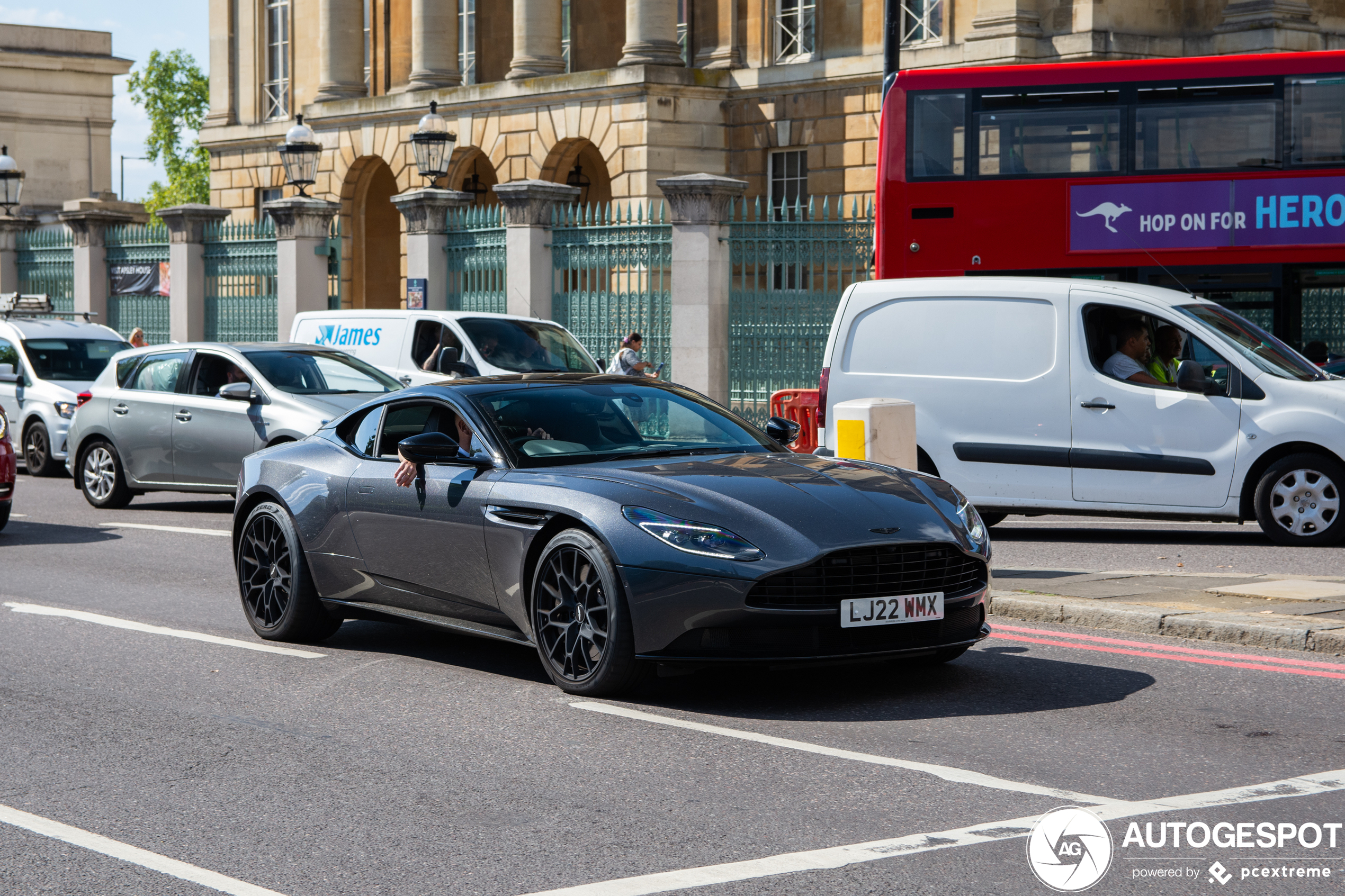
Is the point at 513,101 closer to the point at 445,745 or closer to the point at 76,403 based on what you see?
the point at 76,403

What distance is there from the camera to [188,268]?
104 feet

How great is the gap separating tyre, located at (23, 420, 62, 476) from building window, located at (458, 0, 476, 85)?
73.0ft

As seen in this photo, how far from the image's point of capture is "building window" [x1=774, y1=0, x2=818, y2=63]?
115 ft

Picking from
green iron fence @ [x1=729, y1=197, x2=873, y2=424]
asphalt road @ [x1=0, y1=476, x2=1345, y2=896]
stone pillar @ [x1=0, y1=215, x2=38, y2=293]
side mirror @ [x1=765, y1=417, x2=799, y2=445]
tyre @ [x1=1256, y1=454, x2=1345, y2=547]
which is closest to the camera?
asphalt road @ [x1=0, y1=476, x2=1345, y2=896]

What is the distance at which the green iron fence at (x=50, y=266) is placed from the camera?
35562mm

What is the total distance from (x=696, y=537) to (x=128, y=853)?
8.14 feet

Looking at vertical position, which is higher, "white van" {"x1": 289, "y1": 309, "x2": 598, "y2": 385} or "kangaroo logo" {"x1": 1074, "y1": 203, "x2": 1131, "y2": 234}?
"kangaroo logo" {"x1": 1074, "y1": 203, "x2": 1131, "y2": 234}

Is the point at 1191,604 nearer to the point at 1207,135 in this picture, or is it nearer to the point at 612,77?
the point at 1207,135

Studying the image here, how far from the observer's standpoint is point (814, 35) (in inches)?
1377

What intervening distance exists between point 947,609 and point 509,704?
1.81m

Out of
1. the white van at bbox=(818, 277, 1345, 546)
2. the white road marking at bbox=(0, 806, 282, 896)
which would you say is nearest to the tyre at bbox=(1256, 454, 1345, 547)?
the white van at bbox=(818, 277, 1345, 546)

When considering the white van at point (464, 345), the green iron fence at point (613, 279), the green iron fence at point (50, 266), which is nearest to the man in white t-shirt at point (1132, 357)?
the white van at point (464, 345)

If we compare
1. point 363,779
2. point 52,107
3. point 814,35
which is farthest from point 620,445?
point 52,107

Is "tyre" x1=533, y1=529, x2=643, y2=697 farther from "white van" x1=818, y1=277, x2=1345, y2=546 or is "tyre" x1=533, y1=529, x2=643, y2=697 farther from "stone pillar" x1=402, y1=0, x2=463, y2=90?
"stone pillar" x1=402, y1=0, x2=463, y2=90
